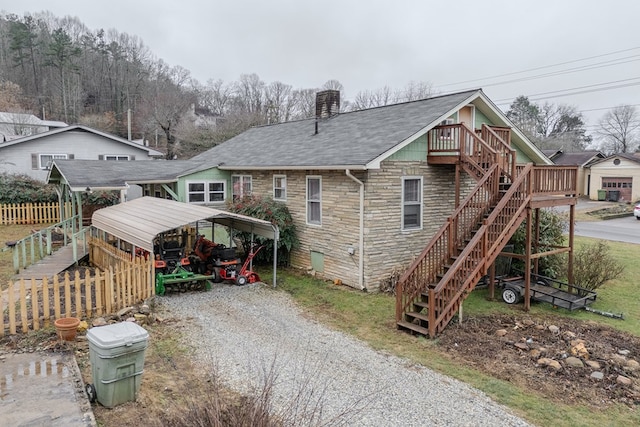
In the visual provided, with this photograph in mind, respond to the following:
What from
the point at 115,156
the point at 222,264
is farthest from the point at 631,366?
the point at 115,156

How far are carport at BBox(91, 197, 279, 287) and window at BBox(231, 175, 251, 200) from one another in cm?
310

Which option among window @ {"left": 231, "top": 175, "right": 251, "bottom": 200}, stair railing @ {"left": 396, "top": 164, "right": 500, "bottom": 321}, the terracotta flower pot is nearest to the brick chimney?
window @ {"left": 231, "top": 175, "right": 251, "bottom": 200}

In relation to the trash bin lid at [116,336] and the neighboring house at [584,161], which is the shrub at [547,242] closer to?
the trash bin lid at [116,336]

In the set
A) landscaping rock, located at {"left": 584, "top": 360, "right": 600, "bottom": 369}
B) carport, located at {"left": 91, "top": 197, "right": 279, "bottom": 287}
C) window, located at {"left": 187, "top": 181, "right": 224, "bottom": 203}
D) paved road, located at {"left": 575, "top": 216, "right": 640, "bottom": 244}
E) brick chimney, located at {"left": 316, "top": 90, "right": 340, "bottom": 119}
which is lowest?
landscaping rock, located at {"left": 584, "top": 360, "right": 600, "bottom": 369}

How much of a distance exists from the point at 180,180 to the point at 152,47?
59.9 metres

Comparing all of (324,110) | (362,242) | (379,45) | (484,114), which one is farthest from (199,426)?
(379,45)

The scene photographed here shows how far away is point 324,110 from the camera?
18.2m

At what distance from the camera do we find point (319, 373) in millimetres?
6785

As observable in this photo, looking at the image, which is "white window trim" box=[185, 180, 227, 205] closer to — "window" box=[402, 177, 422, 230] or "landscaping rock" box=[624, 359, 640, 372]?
"window" box=[402, 177, 422, 230]

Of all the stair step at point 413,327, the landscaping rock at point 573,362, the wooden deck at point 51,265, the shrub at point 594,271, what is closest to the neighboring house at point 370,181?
the wooden deck at point 51,265

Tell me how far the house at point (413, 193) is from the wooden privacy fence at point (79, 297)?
5308 millimetres

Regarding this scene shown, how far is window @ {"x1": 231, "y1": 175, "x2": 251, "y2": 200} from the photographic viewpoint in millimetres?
16750

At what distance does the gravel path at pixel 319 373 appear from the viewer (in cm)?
553

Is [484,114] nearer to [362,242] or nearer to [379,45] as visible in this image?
[362,242]
